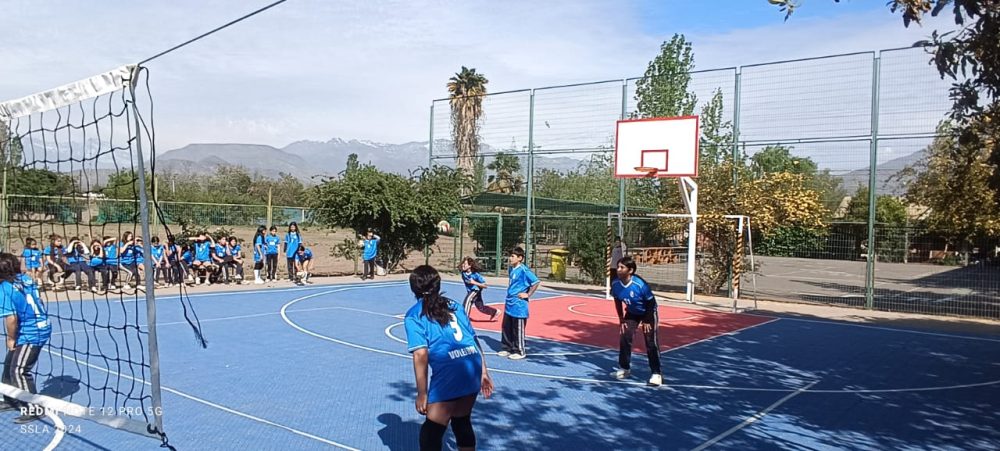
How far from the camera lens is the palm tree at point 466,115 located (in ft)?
96.3

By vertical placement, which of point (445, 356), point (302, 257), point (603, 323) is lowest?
point (603, 323)

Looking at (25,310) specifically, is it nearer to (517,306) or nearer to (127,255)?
(517,306)

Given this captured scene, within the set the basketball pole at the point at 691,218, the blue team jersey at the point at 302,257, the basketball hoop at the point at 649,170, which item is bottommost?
the blue team jersey at the point at 302,257

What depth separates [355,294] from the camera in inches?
727

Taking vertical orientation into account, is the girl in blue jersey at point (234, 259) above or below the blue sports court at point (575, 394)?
above

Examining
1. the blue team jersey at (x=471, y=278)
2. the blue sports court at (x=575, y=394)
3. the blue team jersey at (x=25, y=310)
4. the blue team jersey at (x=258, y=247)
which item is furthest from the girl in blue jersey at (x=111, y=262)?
the blue team jersey at (x=25, y=310)

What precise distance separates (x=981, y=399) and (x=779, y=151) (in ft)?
44.9

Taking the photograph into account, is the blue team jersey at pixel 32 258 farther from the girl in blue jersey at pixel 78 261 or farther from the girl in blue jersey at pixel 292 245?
the girl in blue jersey at pixel 292 245

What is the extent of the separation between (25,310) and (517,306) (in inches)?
236

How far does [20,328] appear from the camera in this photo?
677cm

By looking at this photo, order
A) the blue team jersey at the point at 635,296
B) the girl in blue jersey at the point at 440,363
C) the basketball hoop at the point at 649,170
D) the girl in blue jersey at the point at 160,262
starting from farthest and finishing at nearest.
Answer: the girl in blue jersey at the point at 160,262
the basketball hoop at the point at 649,170
the blue team jersey at the point at 635,296
the girl in blue jersey at the point at 440,363

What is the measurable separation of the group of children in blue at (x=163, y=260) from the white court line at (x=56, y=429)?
9.02 metres

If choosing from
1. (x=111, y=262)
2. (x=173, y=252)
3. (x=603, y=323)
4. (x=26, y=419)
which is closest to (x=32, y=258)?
(x=111, y=262)

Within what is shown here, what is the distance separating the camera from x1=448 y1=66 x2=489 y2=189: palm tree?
29348 mm
